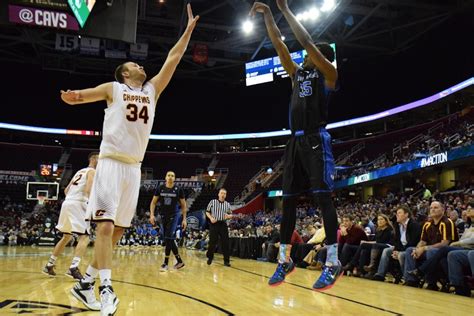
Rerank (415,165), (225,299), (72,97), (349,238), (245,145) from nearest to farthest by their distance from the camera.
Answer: (72,97) → (225,299) → (349,238) → (415,165) → (245,145)

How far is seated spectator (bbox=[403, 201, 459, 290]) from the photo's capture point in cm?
642

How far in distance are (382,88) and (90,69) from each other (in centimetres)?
2089

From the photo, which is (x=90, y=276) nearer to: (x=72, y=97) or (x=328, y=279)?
(x=72, y=97)

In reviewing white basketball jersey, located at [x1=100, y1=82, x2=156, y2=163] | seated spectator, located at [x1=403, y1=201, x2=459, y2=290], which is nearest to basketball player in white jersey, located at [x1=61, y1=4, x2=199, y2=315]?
white basketball jersey, located at [x1=100, y1=82, x2=156, y2=163]

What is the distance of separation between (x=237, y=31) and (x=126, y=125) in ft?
74.7

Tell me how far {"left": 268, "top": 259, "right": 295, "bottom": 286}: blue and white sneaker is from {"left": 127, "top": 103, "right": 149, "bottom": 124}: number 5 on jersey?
165 cm

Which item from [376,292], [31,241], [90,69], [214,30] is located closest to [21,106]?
[90,69]

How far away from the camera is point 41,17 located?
19.0 ft

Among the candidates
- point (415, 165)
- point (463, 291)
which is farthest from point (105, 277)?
point (415, 165)

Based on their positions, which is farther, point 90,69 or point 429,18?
point 90,69

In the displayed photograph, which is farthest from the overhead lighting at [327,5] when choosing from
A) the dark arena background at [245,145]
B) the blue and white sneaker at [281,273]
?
the blue and white sneaker at [281,273]

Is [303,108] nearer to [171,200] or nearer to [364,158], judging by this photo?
[171,200]

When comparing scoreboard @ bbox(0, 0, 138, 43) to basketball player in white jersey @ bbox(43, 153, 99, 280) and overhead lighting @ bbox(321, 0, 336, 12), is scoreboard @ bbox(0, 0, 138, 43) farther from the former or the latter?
overhead lighting @ bbox(321, 0, 336, 12)

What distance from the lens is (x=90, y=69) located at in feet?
109
